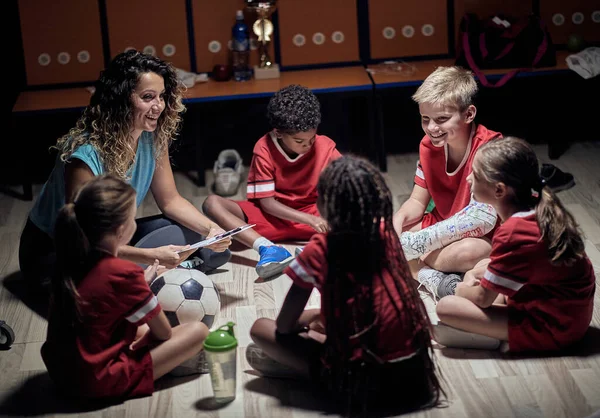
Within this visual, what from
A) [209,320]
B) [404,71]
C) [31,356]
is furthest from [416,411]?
[404,71]

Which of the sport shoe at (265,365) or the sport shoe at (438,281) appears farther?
the sport shoe at (438,281)

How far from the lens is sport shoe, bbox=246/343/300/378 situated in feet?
9.94

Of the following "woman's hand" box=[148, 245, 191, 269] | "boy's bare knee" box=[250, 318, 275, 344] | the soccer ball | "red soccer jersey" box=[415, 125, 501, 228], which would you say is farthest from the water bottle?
"red soccer jersey" box=[415, 125, 501, 228]

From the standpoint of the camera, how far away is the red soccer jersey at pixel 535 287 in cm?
288

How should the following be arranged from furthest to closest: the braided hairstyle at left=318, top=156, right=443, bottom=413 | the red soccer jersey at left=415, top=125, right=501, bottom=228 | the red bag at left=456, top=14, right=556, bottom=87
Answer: the red bag at left=456, top=14, right=556, bottom=87 < the red soccer jersey at left=415, top=125, right=501, bottom=228 < the braided hairstyle at left=318, top=156, right=443, bottom=413

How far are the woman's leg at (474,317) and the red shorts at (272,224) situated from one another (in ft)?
3.89

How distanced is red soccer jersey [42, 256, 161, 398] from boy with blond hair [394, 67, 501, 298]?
1223 mm

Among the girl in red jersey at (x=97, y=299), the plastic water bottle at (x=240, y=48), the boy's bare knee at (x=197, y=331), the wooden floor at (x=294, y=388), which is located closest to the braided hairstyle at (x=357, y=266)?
the wooden floor at (x=294, y=388)

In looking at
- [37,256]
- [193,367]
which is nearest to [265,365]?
[193,367]

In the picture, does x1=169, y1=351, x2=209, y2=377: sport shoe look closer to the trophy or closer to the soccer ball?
the soccer ball

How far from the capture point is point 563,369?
9.90 ft

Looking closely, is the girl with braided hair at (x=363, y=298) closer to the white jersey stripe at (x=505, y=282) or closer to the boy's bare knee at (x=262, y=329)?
the boy's bare knee at (x=262, y=329)

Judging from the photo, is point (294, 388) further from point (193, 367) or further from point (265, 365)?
point (193, 367)

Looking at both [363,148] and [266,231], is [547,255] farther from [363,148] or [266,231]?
[363,148]
